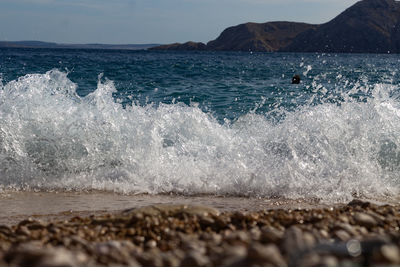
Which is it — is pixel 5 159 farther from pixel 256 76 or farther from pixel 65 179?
pixel 256 76

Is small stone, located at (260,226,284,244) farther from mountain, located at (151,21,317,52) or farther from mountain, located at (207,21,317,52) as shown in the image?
mountain, located at (207,21,317,52)

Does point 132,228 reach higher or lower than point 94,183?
higher

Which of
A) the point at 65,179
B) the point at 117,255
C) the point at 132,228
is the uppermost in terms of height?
the point at 117,255

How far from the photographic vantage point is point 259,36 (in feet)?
294

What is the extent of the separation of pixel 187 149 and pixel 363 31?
75.3 metres

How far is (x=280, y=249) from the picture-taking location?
2713mm

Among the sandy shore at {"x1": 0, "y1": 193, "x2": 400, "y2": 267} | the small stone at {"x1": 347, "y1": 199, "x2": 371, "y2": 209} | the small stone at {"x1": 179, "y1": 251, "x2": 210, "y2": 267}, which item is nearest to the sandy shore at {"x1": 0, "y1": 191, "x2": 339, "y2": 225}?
the sandy shore at {"x1": 0, "y1": 193, "x2": 400, "y2": 267}

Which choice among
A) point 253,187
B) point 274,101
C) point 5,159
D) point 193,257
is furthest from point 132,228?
point 274,101

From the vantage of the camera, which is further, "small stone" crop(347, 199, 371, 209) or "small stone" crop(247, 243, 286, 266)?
"small stone" crop(347, 199, 371, 209)

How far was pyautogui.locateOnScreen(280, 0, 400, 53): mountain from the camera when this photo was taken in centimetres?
7425

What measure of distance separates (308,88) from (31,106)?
8.94 m

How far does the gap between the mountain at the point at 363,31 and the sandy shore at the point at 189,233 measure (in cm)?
7255

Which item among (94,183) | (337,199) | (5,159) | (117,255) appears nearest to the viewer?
(117,255)

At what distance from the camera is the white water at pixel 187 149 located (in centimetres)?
634
